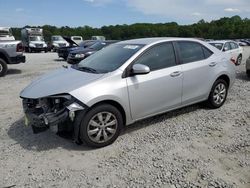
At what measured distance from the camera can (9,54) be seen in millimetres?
11844

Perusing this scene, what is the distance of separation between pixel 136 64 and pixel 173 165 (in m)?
1.70

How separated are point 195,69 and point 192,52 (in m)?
0.38

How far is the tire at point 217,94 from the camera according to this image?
6.15 meters

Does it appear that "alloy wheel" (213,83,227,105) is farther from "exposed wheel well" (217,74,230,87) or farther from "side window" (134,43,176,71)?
"side window" (134,43,176,71)

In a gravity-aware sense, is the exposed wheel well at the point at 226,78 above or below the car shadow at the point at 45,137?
above

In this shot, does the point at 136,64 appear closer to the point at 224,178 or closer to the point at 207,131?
the point at 207,131

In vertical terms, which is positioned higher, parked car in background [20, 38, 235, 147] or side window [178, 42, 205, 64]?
side window [178, 42, 205, 64]

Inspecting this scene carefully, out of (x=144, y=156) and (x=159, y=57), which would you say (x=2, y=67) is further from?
(x=144, y=156)

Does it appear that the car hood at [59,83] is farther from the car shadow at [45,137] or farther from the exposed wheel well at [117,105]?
the car shadow at [45,137]

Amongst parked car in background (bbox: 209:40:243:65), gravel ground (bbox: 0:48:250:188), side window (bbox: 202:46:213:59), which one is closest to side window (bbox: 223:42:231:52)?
parked car in background (bbox: 209:40:243:65)

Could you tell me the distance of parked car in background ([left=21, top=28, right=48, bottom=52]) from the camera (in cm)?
3322

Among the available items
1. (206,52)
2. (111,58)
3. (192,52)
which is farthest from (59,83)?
(206,52)

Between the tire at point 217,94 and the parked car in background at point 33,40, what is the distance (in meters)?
29.8

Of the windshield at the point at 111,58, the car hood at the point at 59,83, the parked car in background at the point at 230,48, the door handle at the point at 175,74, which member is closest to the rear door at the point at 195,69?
the door handle at the point at 175,74
